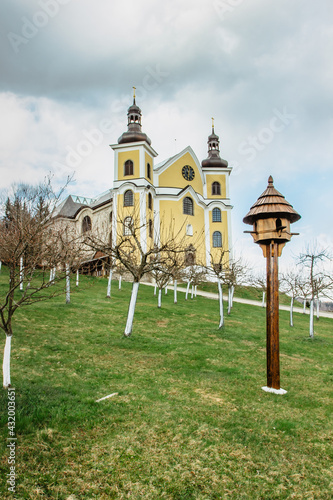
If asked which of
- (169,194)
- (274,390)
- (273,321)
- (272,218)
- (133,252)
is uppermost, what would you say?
A: (169,194)

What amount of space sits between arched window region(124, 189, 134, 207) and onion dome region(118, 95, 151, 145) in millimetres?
6197

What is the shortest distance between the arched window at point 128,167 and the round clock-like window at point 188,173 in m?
7.60

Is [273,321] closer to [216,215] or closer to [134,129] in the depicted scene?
[134,129]

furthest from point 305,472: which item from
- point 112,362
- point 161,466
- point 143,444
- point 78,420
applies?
point 112,362

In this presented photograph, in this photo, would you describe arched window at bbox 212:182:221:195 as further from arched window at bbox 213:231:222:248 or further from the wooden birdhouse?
the wooden birdhouse

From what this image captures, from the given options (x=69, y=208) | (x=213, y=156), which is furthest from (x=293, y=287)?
(x=69, y=208)

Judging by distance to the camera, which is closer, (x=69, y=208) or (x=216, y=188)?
(x=216, y=188)

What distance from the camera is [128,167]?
37.1 meters

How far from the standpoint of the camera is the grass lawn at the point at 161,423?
4098 mm

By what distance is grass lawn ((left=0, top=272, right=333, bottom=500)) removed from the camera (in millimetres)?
4098

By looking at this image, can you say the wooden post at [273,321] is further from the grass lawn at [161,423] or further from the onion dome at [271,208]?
the onion dome at [271,208]

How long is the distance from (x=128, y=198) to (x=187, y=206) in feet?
26.3

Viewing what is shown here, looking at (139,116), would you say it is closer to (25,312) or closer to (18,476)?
(25,312)


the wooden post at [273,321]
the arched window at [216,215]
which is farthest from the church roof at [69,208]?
the wooden post at [273,321]
